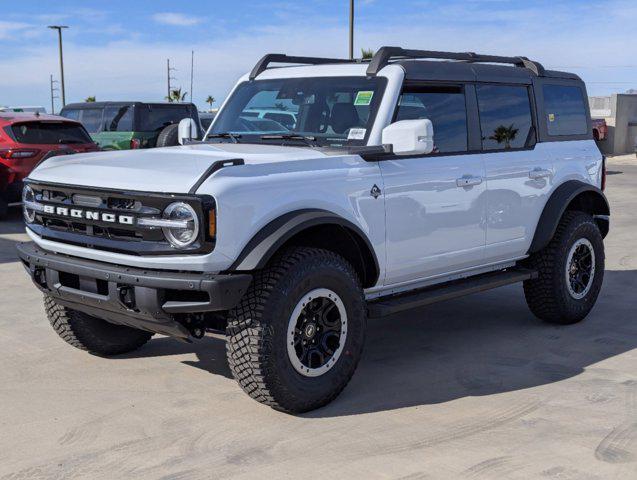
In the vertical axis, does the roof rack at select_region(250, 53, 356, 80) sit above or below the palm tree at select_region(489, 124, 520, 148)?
above

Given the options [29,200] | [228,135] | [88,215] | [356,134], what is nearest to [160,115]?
[228,135]

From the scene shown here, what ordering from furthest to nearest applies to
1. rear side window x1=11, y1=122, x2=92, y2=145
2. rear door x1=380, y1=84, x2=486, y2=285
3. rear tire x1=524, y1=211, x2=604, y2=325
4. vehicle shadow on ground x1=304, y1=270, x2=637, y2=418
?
rear side window x1=11, y1=122, x2=92, y2=145, rear tire x1=524, y1=211, x2=604, y2=325, rear door x1=380, y1=84, x2=486, y2=285, vehicle shadow on ground x1=304, y1=270, x2=637, y2=418

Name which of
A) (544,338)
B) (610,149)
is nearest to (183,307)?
(544,338)

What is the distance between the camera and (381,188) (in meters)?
5.04

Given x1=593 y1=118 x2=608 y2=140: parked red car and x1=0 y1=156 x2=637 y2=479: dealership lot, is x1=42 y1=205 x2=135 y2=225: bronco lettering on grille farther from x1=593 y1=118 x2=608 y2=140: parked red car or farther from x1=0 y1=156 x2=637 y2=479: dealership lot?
x1=593 y1=118 x2=608 y2=140: parked red car

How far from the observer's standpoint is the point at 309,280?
454 centimetres

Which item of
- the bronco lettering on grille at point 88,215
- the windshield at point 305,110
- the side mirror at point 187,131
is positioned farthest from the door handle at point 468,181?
the bronco lettering on grille at point 88,215

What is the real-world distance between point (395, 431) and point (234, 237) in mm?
1288

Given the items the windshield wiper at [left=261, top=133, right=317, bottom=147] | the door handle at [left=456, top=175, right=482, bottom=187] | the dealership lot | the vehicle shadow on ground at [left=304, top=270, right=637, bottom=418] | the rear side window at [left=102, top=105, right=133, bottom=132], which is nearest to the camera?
the dealership lot

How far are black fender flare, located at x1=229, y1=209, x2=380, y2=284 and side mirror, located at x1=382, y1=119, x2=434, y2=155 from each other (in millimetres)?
605

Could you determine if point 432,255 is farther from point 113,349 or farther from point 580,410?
point 113,349

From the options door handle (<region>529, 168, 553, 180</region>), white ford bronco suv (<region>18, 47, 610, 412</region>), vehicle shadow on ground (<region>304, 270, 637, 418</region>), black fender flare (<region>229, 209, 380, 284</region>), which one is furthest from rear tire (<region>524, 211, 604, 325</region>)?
black fender flare (<region>229, 209, 380, 284</region>)

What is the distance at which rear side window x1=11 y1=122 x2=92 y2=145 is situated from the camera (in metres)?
12.7

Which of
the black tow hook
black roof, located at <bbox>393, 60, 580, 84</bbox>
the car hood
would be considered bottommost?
the black tow hook
